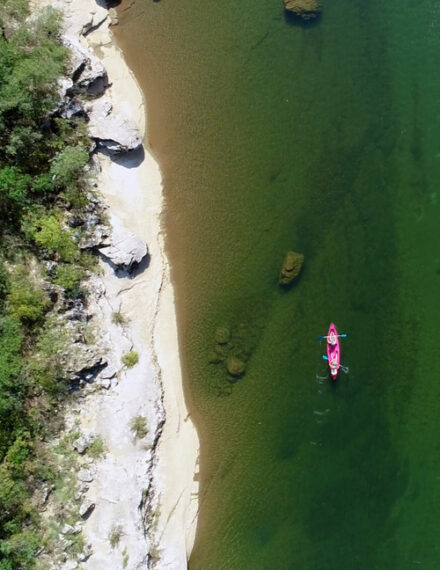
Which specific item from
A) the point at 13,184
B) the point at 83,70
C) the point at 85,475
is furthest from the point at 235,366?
the point at 83,70

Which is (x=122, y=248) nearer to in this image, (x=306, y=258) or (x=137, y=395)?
(x=137, y=395)

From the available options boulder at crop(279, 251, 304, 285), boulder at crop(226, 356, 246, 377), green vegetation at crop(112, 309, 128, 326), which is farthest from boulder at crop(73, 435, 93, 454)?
boulder at crop(279, 251, 304, 285)

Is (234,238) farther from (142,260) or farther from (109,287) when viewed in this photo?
(109,287)

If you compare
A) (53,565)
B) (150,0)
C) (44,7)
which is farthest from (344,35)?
(53,565)

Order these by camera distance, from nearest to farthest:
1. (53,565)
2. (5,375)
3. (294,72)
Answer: (5,375), (53,565), (294,72)

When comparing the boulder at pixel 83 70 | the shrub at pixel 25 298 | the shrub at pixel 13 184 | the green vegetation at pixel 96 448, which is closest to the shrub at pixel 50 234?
the shrub at pixel 13 184

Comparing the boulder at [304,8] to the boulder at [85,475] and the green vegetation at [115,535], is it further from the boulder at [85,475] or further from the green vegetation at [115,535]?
the green vegetation at [115,535]
